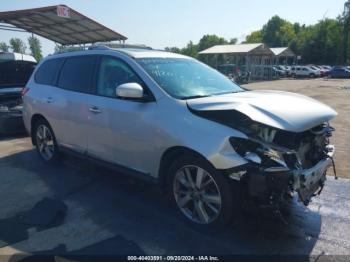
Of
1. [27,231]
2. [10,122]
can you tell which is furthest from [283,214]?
[10,122]

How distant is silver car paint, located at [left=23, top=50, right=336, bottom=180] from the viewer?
3.42 m

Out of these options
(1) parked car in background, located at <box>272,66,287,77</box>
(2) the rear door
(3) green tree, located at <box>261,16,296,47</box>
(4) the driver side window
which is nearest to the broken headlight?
(4) the driver side window

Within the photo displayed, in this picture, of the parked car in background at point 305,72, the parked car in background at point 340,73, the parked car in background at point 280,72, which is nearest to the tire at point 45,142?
the parked car in background at point 280,72

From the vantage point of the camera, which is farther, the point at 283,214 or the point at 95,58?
the point at 95,58

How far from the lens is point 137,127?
13.5 ft

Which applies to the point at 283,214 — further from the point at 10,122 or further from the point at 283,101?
the point at 10,122

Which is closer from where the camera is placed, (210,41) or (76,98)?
(76,98)

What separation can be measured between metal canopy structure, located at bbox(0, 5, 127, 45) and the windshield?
6.62m

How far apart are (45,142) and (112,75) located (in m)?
2.26

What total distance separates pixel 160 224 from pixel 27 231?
1.40 meters

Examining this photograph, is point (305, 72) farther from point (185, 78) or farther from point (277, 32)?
point (277, 32)

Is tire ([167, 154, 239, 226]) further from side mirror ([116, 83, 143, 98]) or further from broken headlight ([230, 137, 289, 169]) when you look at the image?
side mirror ([116, 83, 143, 98])

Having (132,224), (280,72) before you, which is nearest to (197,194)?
(132,224)

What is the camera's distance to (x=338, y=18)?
7362cm
